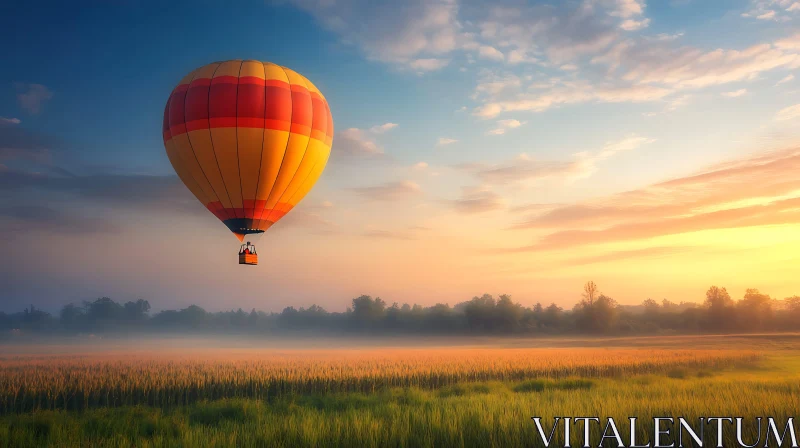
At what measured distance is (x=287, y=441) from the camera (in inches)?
362

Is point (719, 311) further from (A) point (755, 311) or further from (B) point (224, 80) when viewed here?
(B) point (224, 80)

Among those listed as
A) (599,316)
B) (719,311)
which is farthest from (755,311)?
(599,316)

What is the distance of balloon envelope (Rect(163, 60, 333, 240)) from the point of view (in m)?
21.2

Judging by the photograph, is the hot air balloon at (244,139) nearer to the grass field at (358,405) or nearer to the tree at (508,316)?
the grass field at (358,405)

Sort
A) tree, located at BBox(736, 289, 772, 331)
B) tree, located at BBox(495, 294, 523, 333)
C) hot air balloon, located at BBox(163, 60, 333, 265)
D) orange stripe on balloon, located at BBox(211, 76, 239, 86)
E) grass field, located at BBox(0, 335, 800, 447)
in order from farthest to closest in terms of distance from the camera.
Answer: tree, located at BBox(495, 294, 523, 333) < tree, located at BBox(736, 289, 772, 331) < orange stripe on balloon, located at BBox(211, 76, 239, 86) < hot air balloon, located at BBox(163, 60, 333, 265) < grass field, located at BBox(0, 335, 800, 447)

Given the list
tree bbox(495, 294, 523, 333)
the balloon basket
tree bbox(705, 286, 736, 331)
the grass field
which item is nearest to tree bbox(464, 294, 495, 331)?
tree bbox(495, 294, 523, 333)

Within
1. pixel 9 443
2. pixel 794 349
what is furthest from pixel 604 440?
pixel 794 349

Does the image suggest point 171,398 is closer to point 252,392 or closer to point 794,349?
point 252,392

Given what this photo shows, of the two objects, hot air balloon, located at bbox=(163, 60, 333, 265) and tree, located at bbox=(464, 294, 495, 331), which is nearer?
hot air balloon, located at bbox=(163, 60, 333, 265)

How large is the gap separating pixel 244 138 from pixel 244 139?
43 millimetres

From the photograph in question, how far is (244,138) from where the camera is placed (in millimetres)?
21141

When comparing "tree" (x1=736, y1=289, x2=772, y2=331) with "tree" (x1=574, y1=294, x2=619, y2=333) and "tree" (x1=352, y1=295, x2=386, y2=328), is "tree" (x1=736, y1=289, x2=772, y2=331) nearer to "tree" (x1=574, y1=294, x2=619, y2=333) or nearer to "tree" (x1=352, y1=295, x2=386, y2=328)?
"tree" (x1=574, y1=294, x2=619, y2=333)

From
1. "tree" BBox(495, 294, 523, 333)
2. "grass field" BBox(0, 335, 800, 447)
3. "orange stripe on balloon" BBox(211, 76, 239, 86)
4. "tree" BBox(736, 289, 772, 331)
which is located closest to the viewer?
"grass field" BBox(0, 335, 800, 447)

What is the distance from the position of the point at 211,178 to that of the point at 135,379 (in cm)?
918
